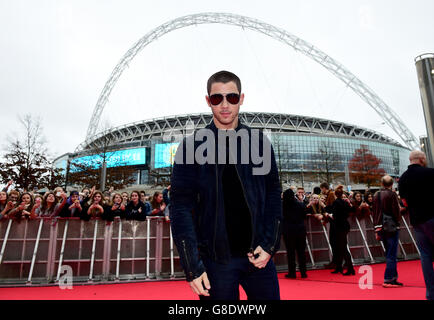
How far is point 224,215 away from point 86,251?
285 inches

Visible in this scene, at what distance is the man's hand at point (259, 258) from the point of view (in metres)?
1.76

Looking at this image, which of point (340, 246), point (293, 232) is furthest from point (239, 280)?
point (340, 246)

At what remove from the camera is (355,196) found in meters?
10.3

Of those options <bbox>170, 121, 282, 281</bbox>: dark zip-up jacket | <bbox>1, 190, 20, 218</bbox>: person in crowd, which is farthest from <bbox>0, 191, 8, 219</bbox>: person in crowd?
<bbox>170, 121, 282, 281</bbox>: dark zip-up jacket

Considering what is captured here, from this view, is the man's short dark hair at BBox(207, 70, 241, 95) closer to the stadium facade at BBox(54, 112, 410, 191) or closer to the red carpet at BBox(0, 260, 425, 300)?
the red carpet at BBox(0, 260, 425, 300)

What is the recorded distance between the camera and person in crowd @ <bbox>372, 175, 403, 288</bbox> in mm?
5879

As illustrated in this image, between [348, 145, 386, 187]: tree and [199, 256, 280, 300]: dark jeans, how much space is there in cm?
5402

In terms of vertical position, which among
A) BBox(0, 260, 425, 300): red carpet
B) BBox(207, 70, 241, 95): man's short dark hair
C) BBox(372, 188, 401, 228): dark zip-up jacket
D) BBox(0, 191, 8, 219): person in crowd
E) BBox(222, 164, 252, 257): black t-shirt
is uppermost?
BBox(207, 70, 241, 95): man's short dark hair

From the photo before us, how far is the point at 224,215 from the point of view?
1838 mm

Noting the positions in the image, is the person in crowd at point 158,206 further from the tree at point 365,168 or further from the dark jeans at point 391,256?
the tree at point 365,168

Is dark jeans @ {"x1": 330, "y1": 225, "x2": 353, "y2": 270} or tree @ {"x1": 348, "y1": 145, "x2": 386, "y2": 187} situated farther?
tree @ {"x1": 348, "y1": 145, "x2": 386, "y2": 187}

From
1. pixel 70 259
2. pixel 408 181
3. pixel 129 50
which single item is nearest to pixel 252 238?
pixel 408 181

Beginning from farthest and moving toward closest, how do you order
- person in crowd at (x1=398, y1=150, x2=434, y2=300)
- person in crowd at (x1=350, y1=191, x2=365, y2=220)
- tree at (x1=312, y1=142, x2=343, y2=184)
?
tree at (x1=312, y1=142, x2=343, y2=184)
person in crowd at (x1=350, y1=191, x2=365, y2=220)
person in crowd at (x1=398, y1=150, x2=434, y2=300)
